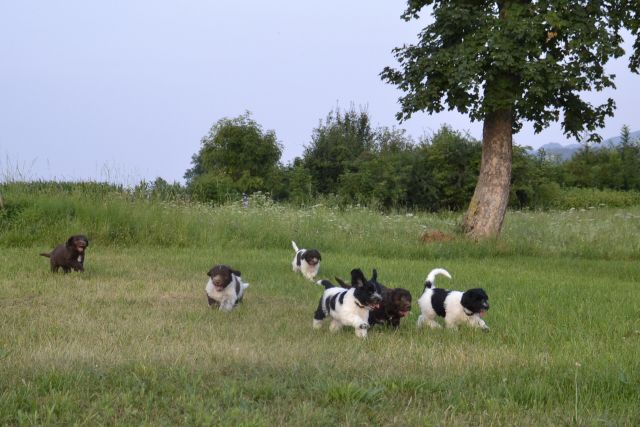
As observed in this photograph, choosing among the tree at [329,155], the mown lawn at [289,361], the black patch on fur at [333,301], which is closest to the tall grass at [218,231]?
the mown lawn at [289,361]

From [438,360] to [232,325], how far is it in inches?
96.3

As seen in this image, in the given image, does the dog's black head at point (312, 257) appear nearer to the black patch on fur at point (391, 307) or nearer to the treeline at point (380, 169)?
the black patch on fur at point (391, 307)

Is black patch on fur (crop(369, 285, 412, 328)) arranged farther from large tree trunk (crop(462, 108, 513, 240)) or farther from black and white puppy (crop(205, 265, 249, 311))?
large tree trunk (crop(462, 108, 513, 240))

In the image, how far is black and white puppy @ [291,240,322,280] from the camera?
33.4 ft

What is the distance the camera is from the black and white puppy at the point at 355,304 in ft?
20.3

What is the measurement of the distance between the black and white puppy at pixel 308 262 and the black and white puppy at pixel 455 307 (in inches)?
131

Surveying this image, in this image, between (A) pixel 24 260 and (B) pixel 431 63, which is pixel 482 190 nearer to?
(B) pixel 431 63

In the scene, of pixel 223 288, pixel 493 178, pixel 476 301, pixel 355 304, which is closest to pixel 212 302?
pixel 223 288

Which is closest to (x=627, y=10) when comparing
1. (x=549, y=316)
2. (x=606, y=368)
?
(x=549, y=316)

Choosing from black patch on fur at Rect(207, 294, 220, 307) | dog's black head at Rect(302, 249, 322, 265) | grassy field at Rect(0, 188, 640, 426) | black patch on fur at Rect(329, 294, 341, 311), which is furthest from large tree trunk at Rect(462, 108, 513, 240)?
black patch on fur at Rect(329, 294, 341, 311)

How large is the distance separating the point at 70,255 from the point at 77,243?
1.19ft

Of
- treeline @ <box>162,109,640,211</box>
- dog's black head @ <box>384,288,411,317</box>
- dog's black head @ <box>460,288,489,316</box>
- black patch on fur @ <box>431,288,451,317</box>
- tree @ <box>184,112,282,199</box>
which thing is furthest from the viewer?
tree @ <box>184,112,282,199</box>

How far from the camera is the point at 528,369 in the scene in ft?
16.7

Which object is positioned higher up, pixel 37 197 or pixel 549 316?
pixel 37 197
